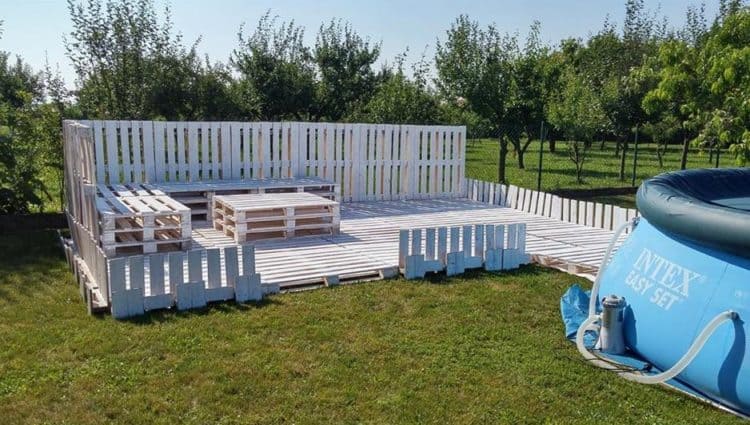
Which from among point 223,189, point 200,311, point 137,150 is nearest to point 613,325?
point 200,311

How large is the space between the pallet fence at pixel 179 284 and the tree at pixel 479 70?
37.2 feet

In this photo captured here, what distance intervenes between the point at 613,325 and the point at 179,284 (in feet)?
14.2

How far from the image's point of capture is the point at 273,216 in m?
10.2

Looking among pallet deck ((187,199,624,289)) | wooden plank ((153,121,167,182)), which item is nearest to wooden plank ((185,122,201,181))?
wooden plank ((153,121,167,182))

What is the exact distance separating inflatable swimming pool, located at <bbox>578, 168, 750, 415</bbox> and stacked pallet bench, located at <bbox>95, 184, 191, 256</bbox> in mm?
5762

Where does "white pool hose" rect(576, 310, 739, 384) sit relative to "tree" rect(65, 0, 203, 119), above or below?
below

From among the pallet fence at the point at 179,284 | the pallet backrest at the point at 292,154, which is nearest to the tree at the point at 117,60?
the pallet backrest at the point at 292,154

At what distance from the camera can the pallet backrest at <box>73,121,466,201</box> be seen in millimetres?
12047

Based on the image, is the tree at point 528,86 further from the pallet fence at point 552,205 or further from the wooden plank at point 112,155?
the wooden plank at point 112,155

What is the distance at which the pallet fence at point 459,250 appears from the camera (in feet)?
26.5

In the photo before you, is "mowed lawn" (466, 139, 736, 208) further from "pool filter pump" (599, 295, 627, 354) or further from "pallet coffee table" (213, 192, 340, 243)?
"pool filter pump" (599, 295, 627, 354)

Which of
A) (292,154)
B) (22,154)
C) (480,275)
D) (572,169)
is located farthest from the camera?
(572,169)

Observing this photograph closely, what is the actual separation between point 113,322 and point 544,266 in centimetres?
560

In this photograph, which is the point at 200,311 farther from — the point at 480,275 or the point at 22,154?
the point at 22,154
